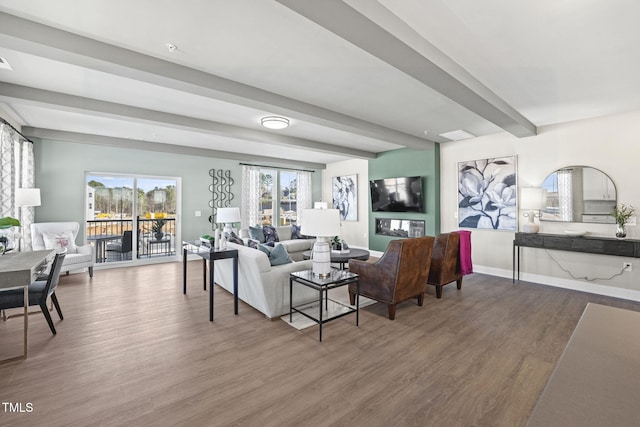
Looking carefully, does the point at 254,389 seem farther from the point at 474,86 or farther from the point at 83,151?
the point at 83,151

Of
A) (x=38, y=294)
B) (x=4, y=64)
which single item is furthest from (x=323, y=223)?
(x=4, y=64)

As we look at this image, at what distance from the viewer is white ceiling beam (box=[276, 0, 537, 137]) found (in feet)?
5.79

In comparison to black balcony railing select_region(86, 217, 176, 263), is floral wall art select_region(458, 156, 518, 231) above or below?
above

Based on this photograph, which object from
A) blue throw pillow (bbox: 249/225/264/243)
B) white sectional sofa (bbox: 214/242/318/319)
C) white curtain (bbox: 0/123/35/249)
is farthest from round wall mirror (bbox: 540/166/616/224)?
white curtain (bbox: 0/123/35/249)

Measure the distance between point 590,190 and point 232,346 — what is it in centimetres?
546

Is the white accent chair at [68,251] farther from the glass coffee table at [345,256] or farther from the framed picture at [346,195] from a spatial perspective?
the framed picture at [346,195]

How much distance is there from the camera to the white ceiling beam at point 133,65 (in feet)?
6.86

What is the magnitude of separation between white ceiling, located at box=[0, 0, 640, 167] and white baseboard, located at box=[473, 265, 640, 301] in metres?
2.57

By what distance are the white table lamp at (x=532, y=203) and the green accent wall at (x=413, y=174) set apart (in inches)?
64.0

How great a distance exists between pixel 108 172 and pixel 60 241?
5.48ft

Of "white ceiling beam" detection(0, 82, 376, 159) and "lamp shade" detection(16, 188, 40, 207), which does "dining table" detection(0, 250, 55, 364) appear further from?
"white ceiling beam" detection(0, 82, 376, 159)

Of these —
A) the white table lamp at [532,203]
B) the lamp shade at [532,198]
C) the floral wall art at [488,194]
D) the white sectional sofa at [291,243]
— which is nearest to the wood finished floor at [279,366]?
the white table lamp at [532,203]

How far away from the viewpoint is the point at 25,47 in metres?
Result: 2.17

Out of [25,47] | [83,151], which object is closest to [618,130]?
[25,47]
